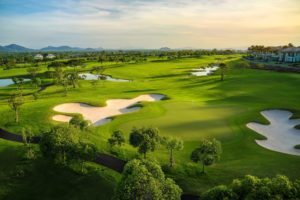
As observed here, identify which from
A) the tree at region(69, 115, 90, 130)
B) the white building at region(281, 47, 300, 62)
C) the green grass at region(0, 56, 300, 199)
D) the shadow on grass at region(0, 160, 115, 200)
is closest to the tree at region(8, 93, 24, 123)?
the green grass at region(0, 56, 300, 199)

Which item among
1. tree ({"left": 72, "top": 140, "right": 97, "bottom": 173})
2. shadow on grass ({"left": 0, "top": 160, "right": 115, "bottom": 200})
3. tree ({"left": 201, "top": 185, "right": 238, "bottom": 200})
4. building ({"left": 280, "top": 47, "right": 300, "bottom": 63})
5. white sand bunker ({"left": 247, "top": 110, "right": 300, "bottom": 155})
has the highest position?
building ({"left": 280, "top": 47, "right": 300, "bottom": 63})

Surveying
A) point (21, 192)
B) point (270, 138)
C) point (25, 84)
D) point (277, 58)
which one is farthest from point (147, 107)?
point (277, 58)

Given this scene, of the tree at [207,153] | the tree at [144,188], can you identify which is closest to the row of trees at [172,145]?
the tree at [207,153]

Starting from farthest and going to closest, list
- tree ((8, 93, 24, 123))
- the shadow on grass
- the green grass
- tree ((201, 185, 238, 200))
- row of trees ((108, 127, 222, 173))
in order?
tree ((8, 93, 24, 123)) < row of trees ((108, 127, 222, 173)) < the green grass < the shadow on grass < tree ((201, 185, 238, 200))

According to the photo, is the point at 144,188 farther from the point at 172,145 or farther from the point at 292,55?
the point at 292,55

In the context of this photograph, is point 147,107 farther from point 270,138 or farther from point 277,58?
point 277,58

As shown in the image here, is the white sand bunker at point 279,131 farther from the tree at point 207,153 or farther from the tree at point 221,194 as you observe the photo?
the tree at point 221,194

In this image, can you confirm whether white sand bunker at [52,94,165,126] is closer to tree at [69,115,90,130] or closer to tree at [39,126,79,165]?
tree at [69,115,90,130]
